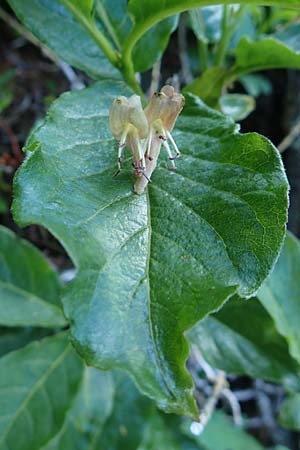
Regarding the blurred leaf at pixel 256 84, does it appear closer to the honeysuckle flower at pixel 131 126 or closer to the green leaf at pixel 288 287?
the green leaf at pixel 288 287

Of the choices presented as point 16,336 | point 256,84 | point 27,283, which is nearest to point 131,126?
point 27,283

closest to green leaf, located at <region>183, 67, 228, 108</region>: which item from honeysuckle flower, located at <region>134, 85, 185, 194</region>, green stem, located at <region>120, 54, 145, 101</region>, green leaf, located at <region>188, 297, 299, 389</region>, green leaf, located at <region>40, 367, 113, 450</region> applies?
green stem, located at <region>120, 54, 145, 101</region>

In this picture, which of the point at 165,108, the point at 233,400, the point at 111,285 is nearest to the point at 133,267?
the point at 111,285

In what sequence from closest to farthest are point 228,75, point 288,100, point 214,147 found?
point 214,147
point 228,75
point 288,100

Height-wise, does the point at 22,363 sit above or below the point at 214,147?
below

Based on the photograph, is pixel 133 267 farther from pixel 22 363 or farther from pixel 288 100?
pixel 288 100

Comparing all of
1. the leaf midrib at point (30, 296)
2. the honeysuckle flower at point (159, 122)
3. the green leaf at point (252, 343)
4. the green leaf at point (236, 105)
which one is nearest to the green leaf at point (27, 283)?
the leaf midrib at point (30, 296)

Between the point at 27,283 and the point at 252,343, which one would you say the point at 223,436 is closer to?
the point at 252,343
